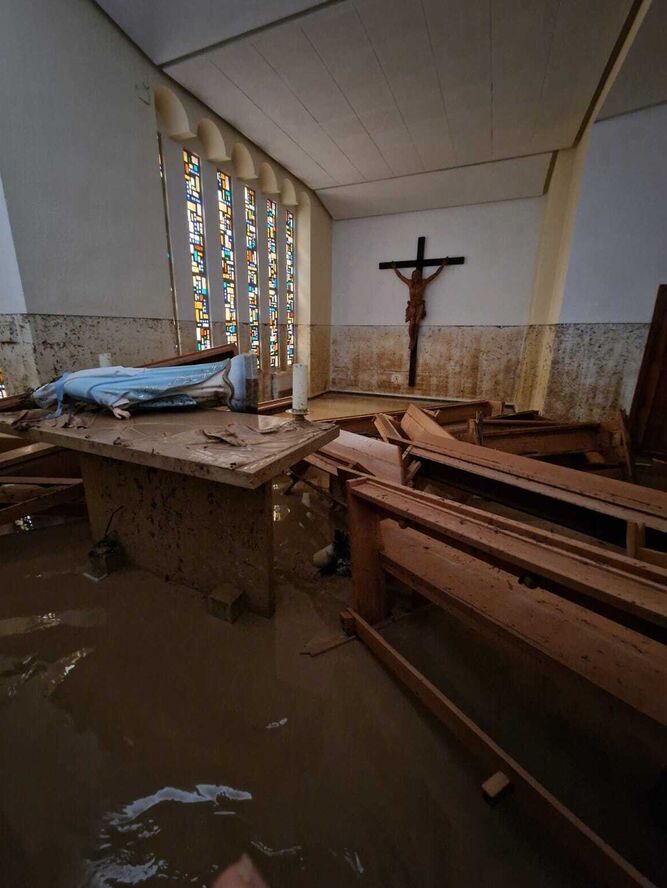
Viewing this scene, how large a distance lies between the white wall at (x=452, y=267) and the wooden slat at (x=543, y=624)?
23.7ft

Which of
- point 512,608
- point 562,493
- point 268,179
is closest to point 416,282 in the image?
point 268,179

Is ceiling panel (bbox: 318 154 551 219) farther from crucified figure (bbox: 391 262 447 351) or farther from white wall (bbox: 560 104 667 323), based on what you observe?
white wall (bbox: 560 104 667 323)

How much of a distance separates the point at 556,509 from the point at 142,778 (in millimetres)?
2535

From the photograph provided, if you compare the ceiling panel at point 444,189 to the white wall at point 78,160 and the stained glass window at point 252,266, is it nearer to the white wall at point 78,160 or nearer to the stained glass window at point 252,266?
the stained glass window at point 252,266

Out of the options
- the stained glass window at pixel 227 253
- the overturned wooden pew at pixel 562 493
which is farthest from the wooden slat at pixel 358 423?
the stained glass window at pixel 227 253

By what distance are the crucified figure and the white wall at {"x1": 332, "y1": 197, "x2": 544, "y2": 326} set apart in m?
0.14

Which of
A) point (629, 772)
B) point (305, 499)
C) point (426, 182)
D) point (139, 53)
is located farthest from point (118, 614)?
point (426, 182)

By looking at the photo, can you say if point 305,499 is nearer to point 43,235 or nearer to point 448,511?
point 448,511

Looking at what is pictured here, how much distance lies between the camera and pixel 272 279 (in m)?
6.98

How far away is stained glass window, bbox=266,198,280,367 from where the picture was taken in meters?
6.69

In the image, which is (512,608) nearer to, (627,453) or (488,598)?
(488,598)

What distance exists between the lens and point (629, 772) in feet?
4.03

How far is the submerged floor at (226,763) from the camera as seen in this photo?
1021 millimetres

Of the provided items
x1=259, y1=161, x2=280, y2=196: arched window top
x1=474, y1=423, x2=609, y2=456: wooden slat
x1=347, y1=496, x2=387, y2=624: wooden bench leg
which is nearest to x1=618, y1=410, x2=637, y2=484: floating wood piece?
x1=474, y1=423, x2=609, y2=456: wooden slat
